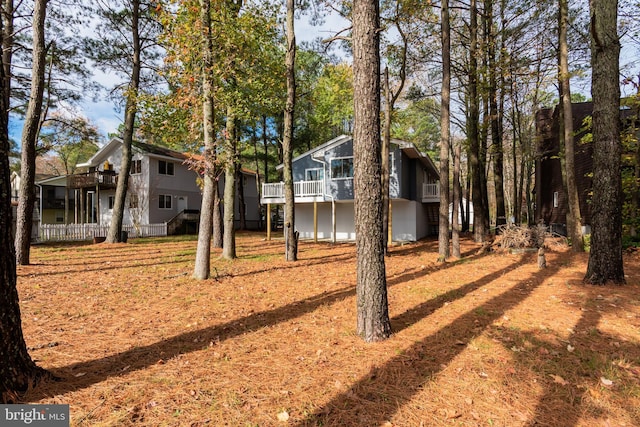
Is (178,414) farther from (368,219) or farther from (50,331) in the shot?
(50,331)

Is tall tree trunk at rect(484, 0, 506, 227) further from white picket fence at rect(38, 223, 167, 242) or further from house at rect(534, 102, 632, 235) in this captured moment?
white picket fence at rect(38, 223, 167, 242)

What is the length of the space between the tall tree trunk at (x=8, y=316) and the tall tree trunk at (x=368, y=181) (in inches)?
126

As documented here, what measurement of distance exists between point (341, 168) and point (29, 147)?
44.7ft

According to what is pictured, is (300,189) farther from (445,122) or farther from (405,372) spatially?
(405,372)

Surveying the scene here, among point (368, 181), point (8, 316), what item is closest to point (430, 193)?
point (368, 181)

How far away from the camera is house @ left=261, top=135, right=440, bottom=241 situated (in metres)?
17.5

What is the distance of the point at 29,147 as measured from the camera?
29.7 ft

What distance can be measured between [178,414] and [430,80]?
18.5 meters

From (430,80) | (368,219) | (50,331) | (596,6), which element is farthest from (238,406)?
(430,80)

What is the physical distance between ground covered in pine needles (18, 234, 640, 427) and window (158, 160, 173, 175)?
60.3 ft

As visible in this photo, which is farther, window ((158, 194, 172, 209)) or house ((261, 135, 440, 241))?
window ((158, 194, 172, 209))

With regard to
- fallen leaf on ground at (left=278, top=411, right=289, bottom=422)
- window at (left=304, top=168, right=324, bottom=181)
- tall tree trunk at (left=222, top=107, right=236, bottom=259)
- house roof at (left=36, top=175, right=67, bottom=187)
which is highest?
house roof at (left=36, top=175, right=67, bottom=187)

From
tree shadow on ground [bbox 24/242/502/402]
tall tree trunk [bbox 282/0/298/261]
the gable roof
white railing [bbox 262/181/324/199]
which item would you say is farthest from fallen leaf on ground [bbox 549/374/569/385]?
the gable roof

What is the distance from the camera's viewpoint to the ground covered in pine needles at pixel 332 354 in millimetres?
2508
